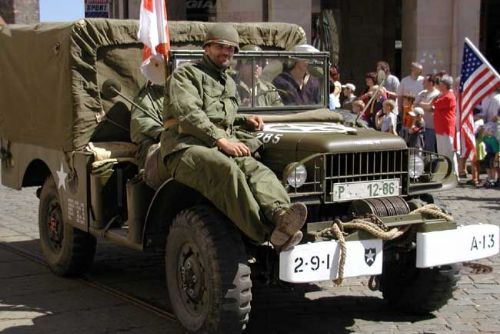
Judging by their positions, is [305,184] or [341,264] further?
[305,184]

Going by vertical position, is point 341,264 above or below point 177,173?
below

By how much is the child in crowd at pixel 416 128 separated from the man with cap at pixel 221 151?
7.45m

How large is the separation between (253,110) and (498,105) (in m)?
8.49

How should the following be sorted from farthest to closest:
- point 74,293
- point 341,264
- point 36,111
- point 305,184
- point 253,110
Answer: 1. point 36,111
2. point 74,293
3. point 253,110
4. point 305,184
5. point 341,264

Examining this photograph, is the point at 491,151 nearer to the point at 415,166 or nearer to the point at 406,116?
the point at 406,116

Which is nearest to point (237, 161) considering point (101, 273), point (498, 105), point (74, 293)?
point (74, 293)

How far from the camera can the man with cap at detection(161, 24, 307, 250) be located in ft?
17.1

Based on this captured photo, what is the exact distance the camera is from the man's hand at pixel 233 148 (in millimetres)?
5578

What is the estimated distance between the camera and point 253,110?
22.4 ft

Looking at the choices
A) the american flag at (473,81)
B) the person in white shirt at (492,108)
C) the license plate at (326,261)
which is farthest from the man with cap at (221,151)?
the person in white shirt at (492,108)

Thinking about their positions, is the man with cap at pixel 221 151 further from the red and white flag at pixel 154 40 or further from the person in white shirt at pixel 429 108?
the person in white shirt at pixel 429 108

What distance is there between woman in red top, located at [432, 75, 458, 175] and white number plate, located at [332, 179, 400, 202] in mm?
7570

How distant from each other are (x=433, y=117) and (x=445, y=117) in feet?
1.54

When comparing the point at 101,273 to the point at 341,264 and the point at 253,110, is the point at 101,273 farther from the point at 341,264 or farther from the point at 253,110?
the point at 341,264
